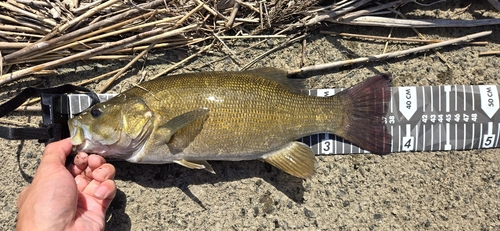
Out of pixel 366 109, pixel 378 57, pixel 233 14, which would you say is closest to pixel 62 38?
pixel 233 14

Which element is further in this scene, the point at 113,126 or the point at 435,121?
the point at 435,121

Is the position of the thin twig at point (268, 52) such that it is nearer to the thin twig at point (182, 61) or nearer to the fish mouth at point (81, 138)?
the thin twig at point (182, 61)

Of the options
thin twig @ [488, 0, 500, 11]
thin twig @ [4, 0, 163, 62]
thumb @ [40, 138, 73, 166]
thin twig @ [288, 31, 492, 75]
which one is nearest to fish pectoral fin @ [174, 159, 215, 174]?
thumb @ [40, 138, 73, 166]

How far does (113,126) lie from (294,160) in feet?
4.73

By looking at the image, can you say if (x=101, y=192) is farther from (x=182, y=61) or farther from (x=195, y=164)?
(x=182, y=61)

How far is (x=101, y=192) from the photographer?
2590mm

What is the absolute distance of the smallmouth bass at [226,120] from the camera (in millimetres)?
2504

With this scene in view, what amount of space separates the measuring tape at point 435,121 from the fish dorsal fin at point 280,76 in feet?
0.82

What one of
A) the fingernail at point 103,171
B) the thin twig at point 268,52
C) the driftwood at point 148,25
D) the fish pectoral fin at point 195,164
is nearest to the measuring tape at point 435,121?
the thin twig at point 268,52

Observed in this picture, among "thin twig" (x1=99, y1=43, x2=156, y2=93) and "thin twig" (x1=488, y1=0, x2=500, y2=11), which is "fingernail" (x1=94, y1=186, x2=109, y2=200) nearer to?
"thin twig" (x1=99, y1=43, x2=156, y2=93)

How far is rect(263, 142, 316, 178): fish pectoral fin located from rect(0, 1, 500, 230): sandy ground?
0.86 feet

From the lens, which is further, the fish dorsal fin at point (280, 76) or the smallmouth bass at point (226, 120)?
the fish dorsal fin at point (280, 76)

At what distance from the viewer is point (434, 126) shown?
10.2ft

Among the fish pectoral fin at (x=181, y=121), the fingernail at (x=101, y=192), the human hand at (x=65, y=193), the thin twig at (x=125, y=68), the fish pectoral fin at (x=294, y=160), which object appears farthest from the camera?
the thin twig at (x=125, y=68)
